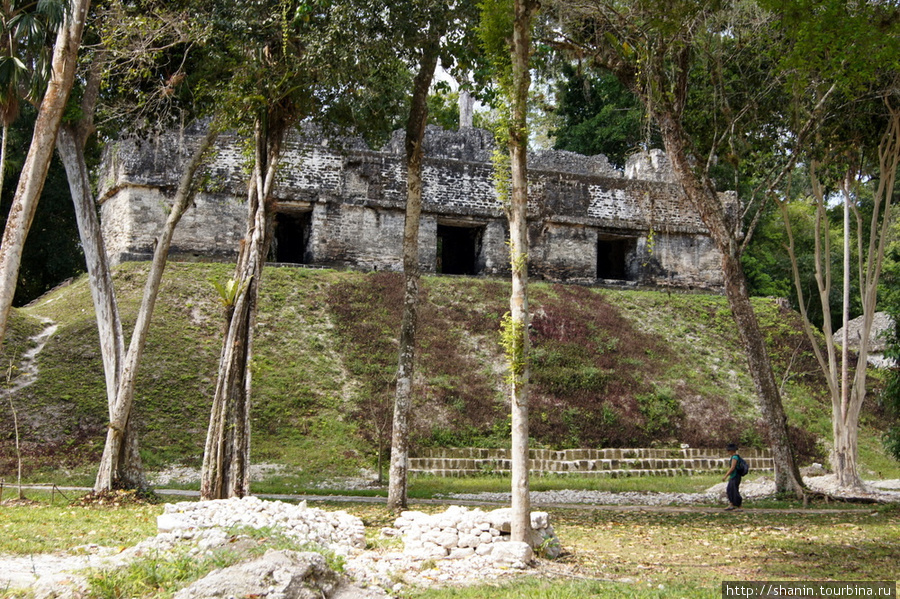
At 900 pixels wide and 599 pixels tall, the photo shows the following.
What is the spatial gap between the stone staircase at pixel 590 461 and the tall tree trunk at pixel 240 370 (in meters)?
5.43

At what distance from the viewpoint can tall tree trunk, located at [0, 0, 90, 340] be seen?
26.1 feet

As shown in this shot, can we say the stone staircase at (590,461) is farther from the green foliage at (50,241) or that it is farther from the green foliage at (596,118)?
the green foliage at (596,118)

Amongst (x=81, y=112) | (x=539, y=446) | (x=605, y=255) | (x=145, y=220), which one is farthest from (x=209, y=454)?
(x=605, y=255)

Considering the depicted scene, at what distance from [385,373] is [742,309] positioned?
7256 millimetres

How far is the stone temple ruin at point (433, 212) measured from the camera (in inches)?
762

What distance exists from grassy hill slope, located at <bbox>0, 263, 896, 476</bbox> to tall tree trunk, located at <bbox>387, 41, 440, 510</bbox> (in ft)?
12.4

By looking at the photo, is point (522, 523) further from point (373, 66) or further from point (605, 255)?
point (605, 255)

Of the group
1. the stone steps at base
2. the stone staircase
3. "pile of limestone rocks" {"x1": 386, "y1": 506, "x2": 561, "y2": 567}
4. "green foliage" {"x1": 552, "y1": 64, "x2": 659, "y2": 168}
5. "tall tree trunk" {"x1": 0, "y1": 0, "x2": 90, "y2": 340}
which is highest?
"green foliage" {"x1": 552, "y1": 64, "x2": 659, "y2": 168}

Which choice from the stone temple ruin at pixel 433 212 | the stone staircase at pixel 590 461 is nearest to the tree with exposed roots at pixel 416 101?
the stone staircase at pixel 590 461

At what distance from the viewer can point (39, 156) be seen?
321 inches

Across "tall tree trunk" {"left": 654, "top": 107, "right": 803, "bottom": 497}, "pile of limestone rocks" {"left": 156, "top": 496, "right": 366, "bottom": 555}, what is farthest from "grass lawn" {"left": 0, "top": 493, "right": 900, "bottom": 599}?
"tall tree trunk" {"left": 654, "top": 107, "right": 803, "bottom": 497}

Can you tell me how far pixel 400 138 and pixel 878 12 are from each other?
42.6 ft

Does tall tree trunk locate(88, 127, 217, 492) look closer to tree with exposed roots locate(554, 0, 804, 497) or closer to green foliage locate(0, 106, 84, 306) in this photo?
tree with exposed roots locate(554, 0, 804, 497)

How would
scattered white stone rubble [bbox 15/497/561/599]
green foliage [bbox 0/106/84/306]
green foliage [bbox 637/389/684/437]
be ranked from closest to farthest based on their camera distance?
scattered white stone rubble [bbox 15/497/561/599]
green foliage [bbox 637/389/684/437]
green foliage [bbox 0/106/84/306]
